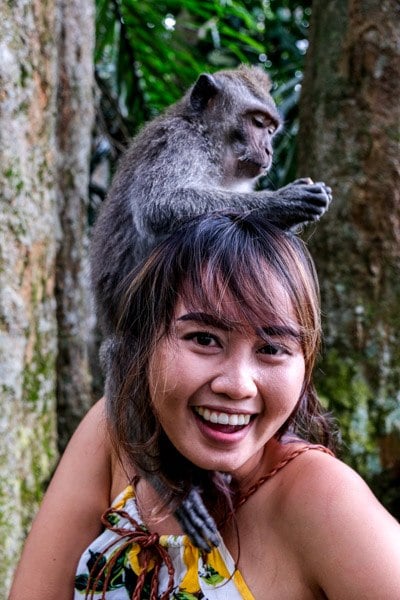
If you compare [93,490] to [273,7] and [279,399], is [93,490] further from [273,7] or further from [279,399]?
[273,7]

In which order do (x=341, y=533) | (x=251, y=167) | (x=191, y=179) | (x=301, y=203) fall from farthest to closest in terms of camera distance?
(x=251, y=167) → (x=191, y=179) → (x=301, y=203) → (x=341, y=533)

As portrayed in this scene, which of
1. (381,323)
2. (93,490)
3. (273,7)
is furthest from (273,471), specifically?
(273,7)

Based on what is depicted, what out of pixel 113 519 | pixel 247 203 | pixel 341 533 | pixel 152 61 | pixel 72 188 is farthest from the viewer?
pixel 152 61

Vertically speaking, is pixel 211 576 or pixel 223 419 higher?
pixel 223 419

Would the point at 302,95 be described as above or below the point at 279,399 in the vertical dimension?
above

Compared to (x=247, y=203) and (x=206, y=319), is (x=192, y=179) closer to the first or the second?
(x=247, y=203)

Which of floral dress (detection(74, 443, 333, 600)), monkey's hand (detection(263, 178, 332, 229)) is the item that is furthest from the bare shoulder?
monkey's hand (detection(263, 178, 332, 229))

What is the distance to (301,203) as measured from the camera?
6.76ft

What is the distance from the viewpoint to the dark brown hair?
4.40ft

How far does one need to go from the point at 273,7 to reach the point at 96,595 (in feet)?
20.9

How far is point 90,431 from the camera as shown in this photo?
6.32ft

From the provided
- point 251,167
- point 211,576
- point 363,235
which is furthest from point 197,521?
point 363,235

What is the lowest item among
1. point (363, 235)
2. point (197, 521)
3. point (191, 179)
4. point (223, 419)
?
point (197, 521)

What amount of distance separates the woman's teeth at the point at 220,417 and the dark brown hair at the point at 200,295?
0.17 meters
